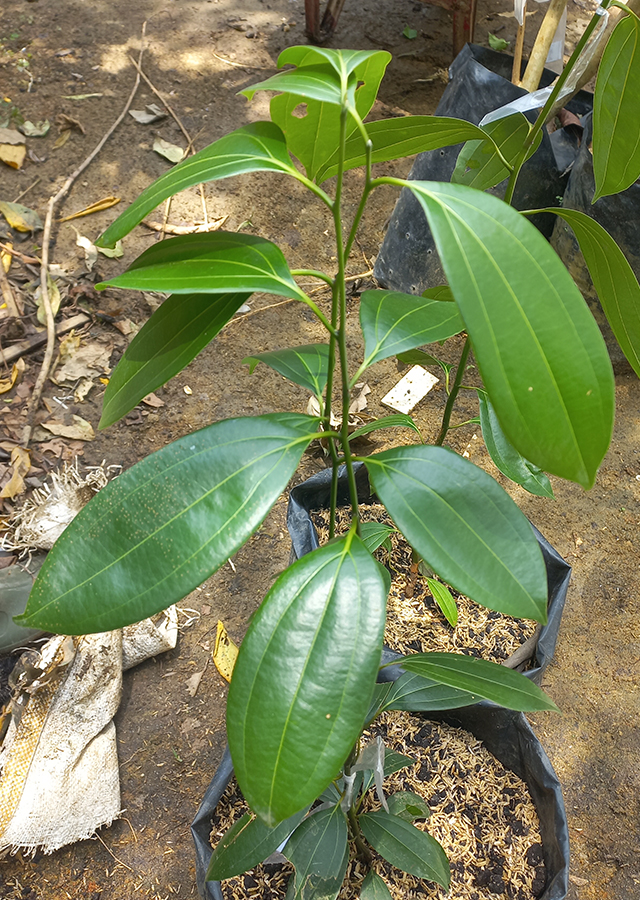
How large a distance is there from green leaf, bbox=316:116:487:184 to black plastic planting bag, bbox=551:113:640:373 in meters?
1.31

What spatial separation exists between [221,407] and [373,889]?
1.49 meters

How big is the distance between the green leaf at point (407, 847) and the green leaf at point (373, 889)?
0.06 metres

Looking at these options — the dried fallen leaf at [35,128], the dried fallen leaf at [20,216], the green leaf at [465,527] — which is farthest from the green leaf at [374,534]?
the dried fallen leaf at [35,128]

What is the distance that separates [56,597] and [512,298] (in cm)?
50

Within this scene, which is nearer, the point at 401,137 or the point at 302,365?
the point at 401,137

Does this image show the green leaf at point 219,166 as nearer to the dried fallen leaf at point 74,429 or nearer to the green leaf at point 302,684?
the green leaf at point 302,684

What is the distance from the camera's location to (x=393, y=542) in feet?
5.39

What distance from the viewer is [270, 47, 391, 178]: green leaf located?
2.43 feet

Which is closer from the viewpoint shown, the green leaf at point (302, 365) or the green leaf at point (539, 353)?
the green leaf at point (539, 353)

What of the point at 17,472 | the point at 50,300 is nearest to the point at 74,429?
the point at 17,472

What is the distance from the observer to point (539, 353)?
547 millimetres

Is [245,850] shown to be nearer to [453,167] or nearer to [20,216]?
[453,167]

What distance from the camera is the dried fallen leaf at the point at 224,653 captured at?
170cm

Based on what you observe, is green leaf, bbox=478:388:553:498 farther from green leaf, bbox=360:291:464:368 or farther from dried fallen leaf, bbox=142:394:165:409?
dried fallen leaf, bbox=142:394:165:409
